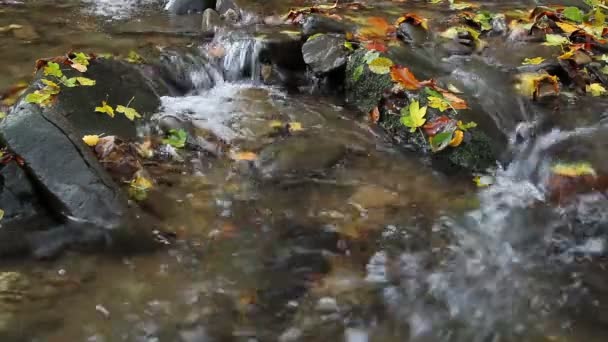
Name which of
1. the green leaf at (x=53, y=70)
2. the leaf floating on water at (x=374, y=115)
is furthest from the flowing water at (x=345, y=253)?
the green leaf at (x=53, y=70)

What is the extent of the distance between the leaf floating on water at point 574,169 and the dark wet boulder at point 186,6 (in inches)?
224

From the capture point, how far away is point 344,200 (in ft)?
13.4

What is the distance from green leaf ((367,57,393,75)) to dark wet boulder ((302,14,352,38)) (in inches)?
43.3

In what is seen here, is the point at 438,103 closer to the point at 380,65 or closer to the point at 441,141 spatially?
the point at 441,141

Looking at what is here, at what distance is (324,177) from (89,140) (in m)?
1.81

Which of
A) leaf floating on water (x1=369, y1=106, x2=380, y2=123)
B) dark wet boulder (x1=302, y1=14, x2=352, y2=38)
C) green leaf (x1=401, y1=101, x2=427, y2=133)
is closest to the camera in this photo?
green leaf (x1=401, y1=101, x2=427, y2=133)

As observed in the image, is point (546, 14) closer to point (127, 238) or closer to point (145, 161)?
point (145, 161)

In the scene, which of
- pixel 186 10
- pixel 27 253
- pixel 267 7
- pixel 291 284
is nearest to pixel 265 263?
pixel 291 284

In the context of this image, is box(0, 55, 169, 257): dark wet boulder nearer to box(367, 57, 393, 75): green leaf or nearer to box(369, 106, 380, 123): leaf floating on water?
box(369, 106, 380, 123): leaf floating on water

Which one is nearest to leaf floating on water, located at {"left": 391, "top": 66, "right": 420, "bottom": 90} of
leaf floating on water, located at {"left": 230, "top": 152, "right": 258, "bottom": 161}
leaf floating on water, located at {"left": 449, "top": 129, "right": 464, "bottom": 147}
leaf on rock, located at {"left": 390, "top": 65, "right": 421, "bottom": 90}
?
leaf on rock, located at {"left": 390, "top": 65, "right": 421, "bottom": 90}

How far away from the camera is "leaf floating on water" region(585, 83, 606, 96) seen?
531cm

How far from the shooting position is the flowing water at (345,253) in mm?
3021

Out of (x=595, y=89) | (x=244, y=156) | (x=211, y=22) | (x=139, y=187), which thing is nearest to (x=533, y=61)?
(x=595, y=89)

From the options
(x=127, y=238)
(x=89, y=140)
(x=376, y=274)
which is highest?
(x=89, y=140)
